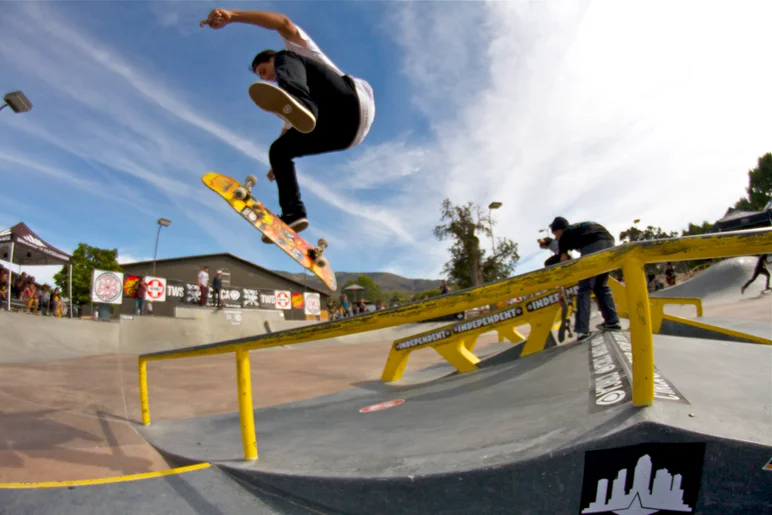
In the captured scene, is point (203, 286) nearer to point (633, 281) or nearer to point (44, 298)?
point (44, 298)

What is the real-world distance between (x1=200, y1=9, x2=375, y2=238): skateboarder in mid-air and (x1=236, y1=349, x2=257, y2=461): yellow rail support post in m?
1.55

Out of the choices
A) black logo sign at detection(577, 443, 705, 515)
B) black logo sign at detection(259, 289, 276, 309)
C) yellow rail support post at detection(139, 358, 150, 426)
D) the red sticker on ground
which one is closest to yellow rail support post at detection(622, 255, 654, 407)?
black logo sign at detection(577, 443, 705, 515)

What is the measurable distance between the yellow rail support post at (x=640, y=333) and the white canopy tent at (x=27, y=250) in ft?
44.3

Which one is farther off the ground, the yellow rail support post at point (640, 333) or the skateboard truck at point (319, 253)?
the skateboard truck at point (319, 253)

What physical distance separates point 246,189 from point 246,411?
2.70 metres

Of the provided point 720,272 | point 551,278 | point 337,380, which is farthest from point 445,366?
point 720,272

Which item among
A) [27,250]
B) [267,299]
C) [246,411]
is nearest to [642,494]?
[246,411]

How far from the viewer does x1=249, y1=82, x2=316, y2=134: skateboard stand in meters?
2.40

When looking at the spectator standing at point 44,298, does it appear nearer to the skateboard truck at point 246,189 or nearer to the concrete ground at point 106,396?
the concrete ground at point 106,396

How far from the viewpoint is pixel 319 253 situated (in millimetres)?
4520

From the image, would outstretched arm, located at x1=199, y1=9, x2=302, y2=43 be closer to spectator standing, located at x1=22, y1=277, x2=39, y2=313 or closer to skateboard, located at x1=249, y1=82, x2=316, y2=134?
skateboard, located at x1=249, y1=82, x2=316, y2=134

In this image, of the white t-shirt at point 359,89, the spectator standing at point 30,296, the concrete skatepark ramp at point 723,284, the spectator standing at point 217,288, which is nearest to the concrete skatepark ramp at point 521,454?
the white t-shirt at point 359,89

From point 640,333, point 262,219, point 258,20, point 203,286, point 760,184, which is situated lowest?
point 640,333

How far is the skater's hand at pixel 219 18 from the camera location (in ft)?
8.38
